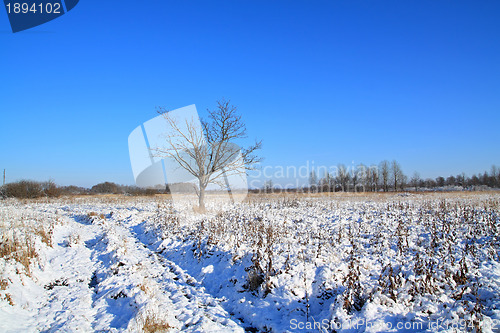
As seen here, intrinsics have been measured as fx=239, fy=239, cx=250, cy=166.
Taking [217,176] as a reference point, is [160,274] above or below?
below

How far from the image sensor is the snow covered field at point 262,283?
14.3 ft

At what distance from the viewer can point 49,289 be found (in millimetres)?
5953

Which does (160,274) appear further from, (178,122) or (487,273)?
(178,122)

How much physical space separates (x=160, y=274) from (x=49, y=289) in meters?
2.59

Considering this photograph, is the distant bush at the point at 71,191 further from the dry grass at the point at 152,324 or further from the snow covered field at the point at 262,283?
the dry grass at the point at 152,324

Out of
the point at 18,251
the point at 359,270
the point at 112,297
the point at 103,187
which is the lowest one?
the point at 112,297

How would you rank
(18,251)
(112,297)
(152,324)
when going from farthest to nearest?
(18,251), (112,297), (152,324)

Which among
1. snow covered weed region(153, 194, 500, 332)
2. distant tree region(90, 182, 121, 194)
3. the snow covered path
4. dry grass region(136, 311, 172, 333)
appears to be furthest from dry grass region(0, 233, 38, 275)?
distant tree region(90, 182, 121, 194)

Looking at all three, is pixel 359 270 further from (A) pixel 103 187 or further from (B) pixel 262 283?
(A) pixel 103 187

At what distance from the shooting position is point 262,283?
5738mm

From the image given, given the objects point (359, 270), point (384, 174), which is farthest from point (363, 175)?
point (359, 270)

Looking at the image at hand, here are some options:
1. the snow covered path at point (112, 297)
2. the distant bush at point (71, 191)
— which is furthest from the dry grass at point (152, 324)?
the distant bush at point (71, 191)

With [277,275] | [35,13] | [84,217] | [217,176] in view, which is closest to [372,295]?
[277,275]

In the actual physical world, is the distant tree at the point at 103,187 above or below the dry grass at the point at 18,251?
above
